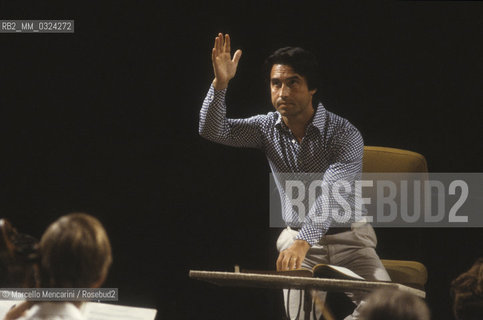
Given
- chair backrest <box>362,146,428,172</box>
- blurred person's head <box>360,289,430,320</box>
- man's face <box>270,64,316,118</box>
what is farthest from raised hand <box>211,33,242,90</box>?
blurred person's head <box>360,289,430,320</box>

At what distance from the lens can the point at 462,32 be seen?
424 cm

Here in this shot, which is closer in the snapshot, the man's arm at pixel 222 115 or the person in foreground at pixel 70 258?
the person in foreground at pixel 70 258

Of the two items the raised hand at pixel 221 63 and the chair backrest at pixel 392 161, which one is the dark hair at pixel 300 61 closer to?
the raised hand at pixel 221 63

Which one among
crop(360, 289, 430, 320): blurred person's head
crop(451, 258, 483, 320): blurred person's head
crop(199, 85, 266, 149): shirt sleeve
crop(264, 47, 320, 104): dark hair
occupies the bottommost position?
crop(451, 258, 483, 320): blurred person's head

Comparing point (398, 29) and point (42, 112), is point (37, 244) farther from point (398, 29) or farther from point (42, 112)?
point (398, 29)

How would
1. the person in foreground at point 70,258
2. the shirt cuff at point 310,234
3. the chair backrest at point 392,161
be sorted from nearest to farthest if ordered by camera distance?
the person in foreground at point 70,258 < the shirt cuff at point 310,234 < the chair backrest at point 392,161

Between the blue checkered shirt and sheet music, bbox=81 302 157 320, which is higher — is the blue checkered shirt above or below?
above

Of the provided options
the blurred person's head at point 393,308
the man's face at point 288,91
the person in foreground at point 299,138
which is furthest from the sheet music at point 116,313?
the man's face at point 288,91

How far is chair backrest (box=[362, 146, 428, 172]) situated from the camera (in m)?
3.91

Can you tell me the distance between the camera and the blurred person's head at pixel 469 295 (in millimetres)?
2184

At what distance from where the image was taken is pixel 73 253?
1649 mm

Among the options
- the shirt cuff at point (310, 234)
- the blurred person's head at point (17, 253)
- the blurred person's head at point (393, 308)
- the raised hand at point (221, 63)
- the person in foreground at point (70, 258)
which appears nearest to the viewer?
the blurred person's head at point (393, 308)

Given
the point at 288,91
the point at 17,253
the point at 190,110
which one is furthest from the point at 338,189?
the point at 17,253

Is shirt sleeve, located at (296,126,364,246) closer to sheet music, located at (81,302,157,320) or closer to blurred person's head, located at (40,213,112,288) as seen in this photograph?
sheet music, located at (81,302,157,320)
